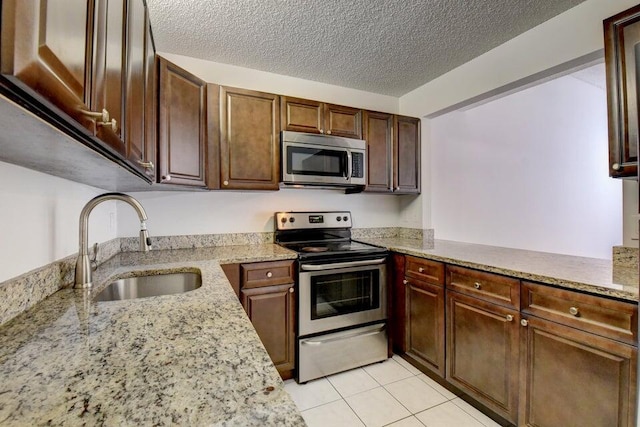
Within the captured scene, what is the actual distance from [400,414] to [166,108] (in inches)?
93.3

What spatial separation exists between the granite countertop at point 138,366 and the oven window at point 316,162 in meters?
1.43

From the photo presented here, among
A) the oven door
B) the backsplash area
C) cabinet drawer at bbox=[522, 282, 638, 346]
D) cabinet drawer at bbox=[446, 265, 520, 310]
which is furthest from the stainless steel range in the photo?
cabinet drawer at bbox=[522, 282, 638, 346]

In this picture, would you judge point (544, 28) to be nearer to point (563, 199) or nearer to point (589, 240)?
point (563, 199)

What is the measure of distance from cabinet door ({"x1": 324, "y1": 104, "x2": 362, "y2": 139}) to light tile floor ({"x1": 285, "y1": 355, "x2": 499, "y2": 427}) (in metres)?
1.96

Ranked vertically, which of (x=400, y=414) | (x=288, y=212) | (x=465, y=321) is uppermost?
(x=288, y=212)

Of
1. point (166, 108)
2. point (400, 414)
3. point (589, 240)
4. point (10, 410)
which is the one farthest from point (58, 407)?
point (589, 240)

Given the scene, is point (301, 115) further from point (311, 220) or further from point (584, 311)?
point (584, 311)

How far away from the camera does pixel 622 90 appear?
4.41ft

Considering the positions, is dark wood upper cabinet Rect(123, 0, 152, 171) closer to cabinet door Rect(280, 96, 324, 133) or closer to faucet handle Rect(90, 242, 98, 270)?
faucet handle Rect(90, 242, 98, 270)

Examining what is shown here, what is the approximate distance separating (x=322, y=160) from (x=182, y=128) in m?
1.07

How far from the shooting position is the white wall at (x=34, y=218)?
2.93 ft

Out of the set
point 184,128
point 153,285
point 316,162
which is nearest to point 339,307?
point 316,162

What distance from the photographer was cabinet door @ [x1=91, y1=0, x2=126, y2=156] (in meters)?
0.62

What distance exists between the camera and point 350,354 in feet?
7.24
